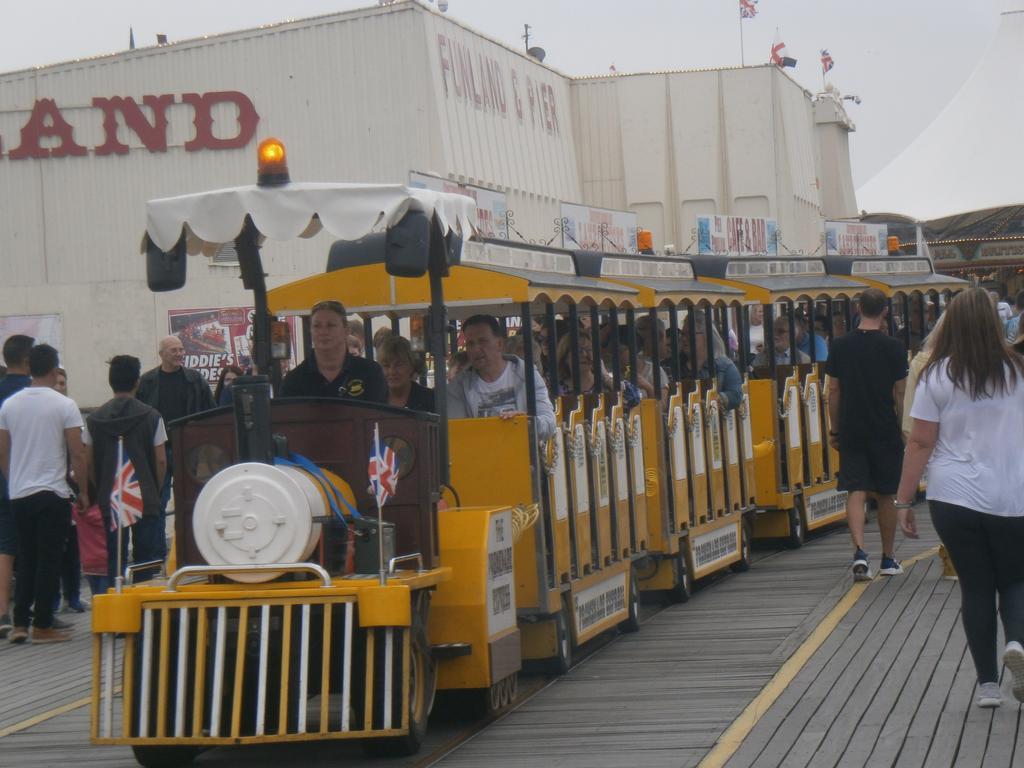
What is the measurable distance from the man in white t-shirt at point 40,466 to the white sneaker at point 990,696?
20.9ft

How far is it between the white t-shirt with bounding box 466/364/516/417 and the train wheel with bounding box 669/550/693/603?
3.08 meters

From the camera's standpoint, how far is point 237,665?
7.18 m

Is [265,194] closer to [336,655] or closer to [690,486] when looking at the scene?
[336,655]

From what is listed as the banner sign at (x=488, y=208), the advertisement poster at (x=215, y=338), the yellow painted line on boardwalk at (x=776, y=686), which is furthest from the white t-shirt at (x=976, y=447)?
the advertisement poster at (x=215, y=338)

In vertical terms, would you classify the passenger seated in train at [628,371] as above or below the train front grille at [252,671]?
above

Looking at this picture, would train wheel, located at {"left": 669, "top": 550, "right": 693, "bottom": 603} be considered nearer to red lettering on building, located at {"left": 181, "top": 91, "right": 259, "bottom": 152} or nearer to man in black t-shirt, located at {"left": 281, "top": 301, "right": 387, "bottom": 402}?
man in black t-shirt, located at {"left": 281, "top": 301, "right": 387, "bottom": 402}

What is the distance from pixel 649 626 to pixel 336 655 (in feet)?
15.1

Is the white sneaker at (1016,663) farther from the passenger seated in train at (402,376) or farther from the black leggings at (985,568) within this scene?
the passenger seated in train at (402,376)

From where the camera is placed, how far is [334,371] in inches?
352

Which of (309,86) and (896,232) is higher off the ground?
(309,86)

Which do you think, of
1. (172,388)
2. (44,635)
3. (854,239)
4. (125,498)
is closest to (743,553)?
(172,388)

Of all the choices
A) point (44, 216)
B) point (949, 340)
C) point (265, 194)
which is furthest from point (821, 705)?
point (44, 216)

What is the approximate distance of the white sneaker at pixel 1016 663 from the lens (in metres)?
7.40

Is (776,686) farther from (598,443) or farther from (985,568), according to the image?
(598,443)
